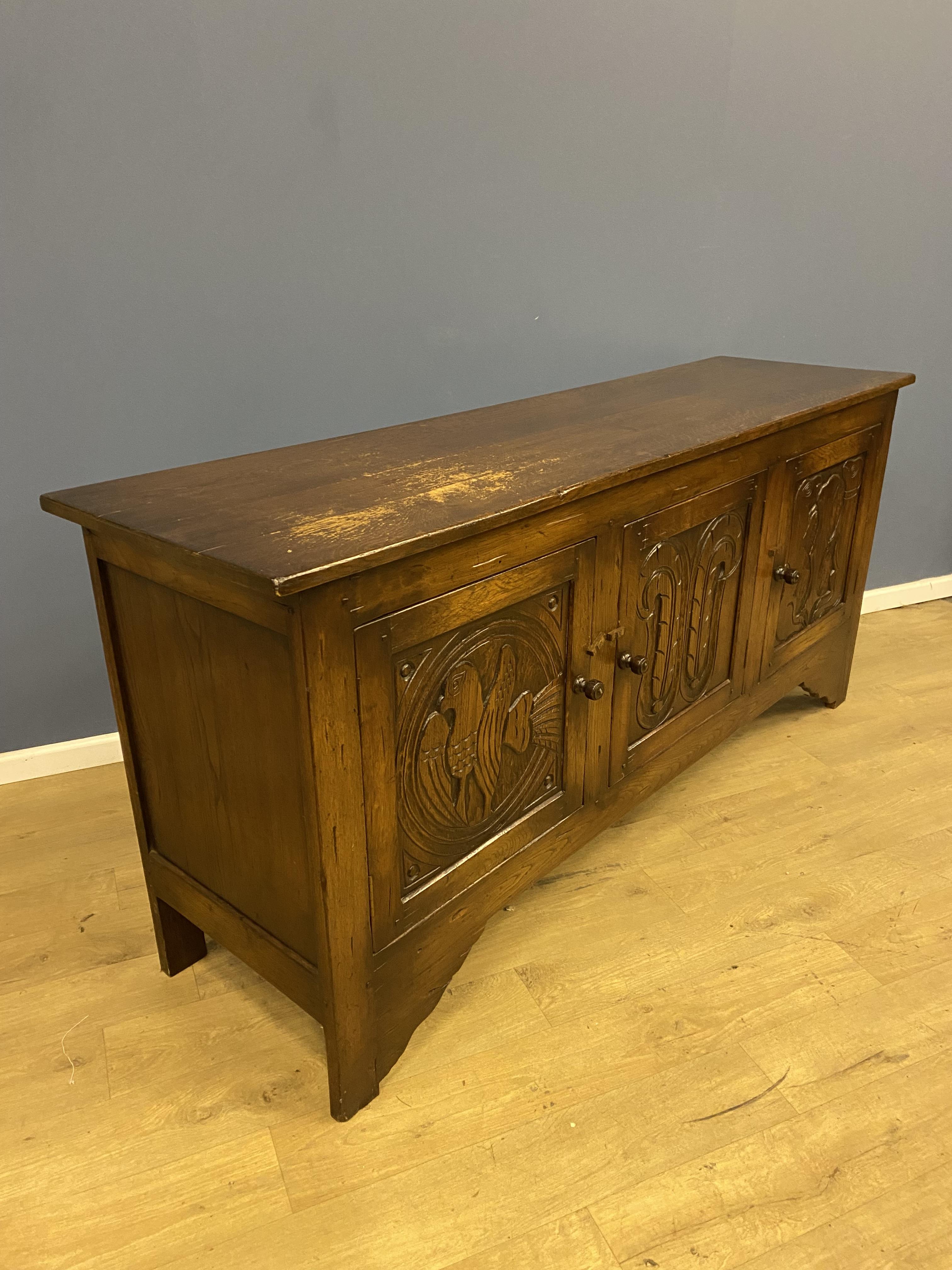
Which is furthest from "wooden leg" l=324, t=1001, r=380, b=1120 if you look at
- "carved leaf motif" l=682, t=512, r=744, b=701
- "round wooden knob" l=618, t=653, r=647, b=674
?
"carved leaf motif" l=682, t=512, r=744, b=701

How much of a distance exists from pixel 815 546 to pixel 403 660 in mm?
1311

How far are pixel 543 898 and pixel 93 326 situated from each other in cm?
148

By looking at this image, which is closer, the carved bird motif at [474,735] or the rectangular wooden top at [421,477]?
the rectangular wooden top at [421,477]

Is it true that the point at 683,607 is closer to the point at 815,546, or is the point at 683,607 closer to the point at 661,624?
the point at 661,624

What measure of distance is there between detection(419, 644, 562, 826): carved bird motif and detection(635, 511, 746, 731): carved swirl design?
0.95 ft

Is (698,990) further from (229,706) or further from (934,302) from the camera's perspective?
(934,302)

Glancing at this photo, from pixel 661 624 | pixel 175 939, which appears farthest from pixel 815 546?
pixel 175 939

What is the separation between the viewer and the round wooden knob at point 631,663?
5.34ft

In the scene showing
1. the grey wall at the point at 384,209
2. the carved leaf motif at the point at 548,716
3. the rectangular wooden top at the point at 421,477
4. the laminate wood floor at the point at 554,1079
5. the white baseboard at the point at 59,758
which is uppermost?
the grey wall at the point at 384,209

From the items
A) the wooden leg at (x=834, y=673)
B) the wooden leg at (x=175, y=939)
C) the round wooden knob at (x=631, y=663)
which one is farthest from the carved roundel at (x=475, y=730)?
the wooden leg at (x=834, y=673)

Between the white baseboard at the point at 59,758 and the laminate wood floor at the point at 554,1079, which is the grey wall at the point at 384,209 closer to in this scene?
the white baseboard at the point at 59,758

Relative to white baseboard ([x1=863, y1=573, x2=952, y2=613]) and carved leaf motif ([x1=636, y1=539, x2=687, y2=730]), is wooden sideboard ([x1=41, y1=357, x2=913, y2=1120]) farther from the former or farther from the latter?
white baseboard ([x1=863, y1=573, x2=952, y2=613])

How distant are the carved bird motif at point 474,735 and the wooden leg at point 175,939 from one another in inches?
21.8

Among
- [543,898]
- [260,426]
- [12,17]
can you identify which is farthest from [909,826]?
[12,17]
